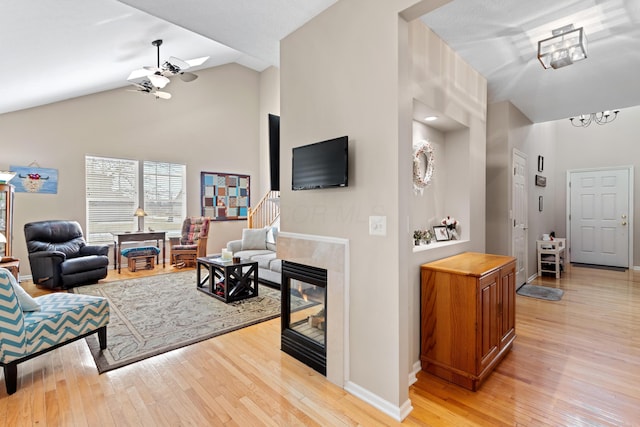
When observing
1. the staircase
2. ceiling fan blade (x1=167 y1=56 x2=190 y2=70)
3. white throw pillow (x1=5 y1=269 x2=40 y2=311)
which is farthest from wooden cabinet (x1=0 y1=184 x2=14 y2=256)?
the staircase

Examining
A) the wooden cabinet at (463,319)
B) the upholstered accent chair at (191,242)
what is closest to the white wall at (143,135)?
the upholstered accent chair at (191,242)

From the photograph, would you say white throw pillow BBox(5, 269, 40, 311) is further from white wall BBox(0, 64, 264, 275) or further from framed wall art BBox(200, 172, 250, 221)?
framed wall art BBox(200, 172, 250, 221)

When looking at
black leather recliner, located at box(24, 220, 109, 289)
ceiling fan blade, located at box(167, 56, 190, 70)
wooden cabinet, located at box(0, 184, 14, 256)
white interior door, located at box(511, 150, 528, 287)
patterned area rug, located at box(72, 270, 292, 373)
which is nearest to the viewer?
patterned area rug, located at box(72, 270, 292, 373)

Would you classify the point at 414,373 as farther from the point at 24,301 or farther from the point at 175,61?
the point at 175,61

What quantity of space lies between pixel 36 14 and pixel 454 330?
4.47 m

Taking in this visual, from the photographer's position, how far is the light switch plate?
6.38ft

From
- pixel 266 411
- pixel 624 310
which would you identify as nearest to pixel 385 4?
pixel 266 411

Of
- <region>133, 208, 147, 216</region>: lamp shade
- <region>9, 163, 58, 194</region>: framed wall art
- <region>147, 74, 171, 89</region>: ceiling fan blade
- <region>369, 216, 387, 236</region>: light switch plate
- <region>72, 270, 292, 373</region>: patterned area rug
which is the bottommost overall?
<region>72, 270, 292, 373</region>: patterned area rug

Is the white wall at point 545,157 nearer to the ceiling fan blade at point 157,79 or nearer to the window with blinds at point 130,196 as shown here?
the ceiling fan blade at point 157,79

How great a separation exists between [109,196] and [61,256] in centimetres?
200

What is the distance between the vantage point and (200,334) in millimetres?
3025

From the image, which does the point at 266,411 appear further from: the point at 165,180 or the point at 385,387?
the point at 165,180

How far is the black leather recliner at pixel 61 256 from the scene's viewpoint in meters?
4.64

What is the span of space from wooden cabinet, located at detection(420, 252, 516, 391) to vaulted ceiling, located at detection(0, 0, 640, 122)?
2010mm
